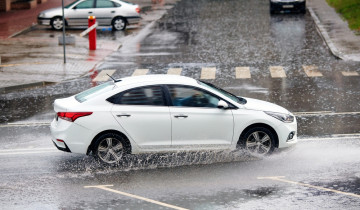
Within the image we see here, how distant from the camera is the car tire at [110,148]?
12547 millimetres

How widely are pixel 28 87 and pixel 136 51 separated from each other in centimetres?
788

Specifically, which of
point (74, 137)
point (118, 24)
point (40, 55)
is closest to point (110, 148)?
point (74, 137)

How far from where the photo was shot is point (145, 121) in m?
12.6

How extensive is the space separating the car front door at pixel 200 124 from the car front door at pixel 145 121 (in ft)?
0.46

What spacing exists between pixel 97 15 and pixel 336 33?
1145cm

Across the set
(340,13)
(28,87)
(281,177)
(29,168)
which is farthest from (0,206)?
(340,13)

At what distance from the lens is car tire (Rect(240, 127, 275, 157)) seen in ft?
42.3

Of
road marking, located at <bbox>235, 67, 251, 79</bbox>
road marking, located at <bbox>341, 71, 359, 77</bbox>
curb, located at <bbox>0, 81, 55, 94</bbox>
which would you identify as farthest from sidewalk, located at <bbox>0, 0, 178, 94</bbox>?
road marking, located at <bbox>341, 71, 359, 77</bbox>

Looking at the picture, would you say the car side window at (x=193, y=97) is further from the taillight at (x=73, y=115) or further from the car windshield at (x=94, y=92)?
the taillight at (x=73, y=115)

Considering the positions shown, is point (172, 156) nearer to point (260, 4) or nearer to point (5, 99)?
point (5, 99)

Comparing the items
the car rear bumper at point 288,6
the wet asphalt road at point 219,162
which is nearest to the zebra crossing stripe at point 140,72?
the wet asphalt road at point 219,162

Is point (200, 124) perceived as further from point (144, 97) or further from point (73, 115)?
point (73, 115)

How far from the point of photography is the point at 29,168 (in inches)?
498

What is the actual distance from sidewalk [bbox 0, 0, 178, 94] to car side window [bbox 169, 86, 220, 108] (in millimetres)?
9842
